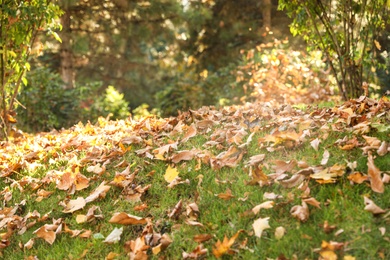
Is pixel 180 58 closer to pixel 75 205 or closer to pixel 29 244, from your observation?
pixel 75 205

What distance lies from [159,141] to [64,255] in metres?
1.59

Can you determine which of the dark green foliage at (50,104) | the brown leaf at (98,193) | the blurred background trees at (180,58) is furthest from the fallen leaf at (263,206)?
the dark green foliage at (50,104)

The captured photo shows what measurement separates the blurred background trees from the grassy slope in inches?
213

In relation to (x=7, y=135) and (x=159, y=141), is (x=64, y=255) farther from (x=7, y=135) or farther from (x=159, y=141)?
(x=7, y=135)

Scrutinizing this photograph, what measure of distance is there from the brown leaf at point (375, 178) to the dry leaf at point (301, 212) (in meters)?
0.40

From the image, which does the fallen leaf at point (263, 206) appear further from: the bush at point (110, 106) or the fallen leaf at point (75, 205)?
the bush at point (110, 106)

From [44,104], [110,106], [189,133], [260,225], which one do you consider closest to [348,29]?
[189,133]

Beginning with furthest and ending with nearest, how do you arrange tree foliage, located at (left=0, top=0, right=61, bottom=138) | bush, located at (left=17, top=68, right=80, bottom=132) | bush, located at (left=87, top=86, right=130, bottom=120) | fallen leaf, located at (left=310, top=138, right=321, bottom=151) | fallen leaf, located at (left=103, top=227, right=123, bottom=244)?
bush, located at (left=87, top=86, right=130, bottom=120) < bush, located at (left=17, top=68, right=80, bottom=132) < tree foliage, located at (left=0, top=0, right=61, bottom=138) < fallen leaf, located at (left=310, top=138, right=321, bottom=151) < fallen leaf, located at (left=103, top=227, right=123, bottom=244)

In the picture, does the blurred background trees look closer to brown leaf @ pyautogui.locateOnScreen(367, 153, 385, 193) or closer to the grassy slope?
the grassy slope

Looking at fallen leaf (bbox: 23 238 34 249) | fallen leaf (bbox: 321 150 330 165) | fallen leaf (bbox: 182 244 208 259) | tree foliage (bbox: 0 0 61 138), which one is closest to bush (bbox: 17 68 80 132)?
tree foliage (bbox: 0 0 61 138)

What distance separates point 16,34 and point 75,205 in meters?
3.14

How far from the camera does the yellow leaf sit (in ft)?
11.1

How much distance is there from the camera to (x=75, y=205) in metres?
3.43

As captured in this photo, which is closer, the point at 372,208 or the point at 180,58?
the point at 372,208
